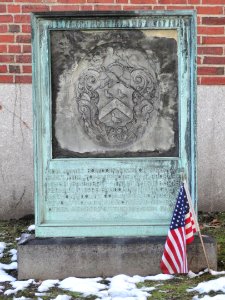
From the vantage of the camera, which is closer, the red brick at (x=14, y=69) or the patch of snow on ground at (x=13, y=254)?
the patch of snow on ground at (x=13, y=254)

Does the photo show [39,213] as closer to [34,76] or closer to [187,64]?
[34,76]

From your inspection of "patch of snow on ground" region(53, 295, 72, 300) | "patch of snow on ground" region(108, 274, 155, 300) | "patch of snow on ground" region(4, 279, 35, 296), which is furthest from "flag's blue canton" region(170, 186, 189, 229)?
"patch of snow on ground" region(4, 279, 35, 296)

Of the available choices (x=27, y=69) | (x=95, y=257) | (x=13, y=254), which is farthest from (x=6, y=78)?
(x=95, y=257)

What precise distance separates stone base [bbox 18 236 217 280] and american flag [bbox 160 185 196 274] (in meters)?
0.11

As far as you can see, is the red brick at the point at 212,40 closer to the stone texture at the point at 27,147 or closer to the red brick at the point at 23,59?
the stone texture at the point at 27,147

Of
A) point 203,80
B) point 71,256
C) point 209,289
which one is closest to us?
point 209,289

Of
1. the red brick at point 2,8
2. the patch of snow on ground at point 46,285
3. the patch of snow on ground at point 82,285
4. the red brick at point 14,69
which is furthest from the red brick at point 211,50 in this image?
the patch of snow on ground at point 46,285

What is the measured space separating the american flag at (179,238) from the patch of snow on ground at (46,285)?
2.62 ft

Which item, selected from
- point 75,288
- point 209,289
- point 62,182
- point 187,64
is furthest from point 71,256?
point 187,64

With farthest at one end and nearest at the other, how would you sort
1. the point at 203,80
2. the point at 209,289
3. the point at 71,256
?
the point at 203,80 → the point at 71,256 → the point at 209,289

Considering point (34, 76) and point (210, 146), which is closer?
point (34, 76)

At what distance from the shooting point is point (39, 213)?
433 centimetres

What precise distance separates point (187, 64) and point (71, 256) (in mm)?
1684

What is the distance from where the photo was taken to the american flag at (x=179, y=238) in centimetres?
410
